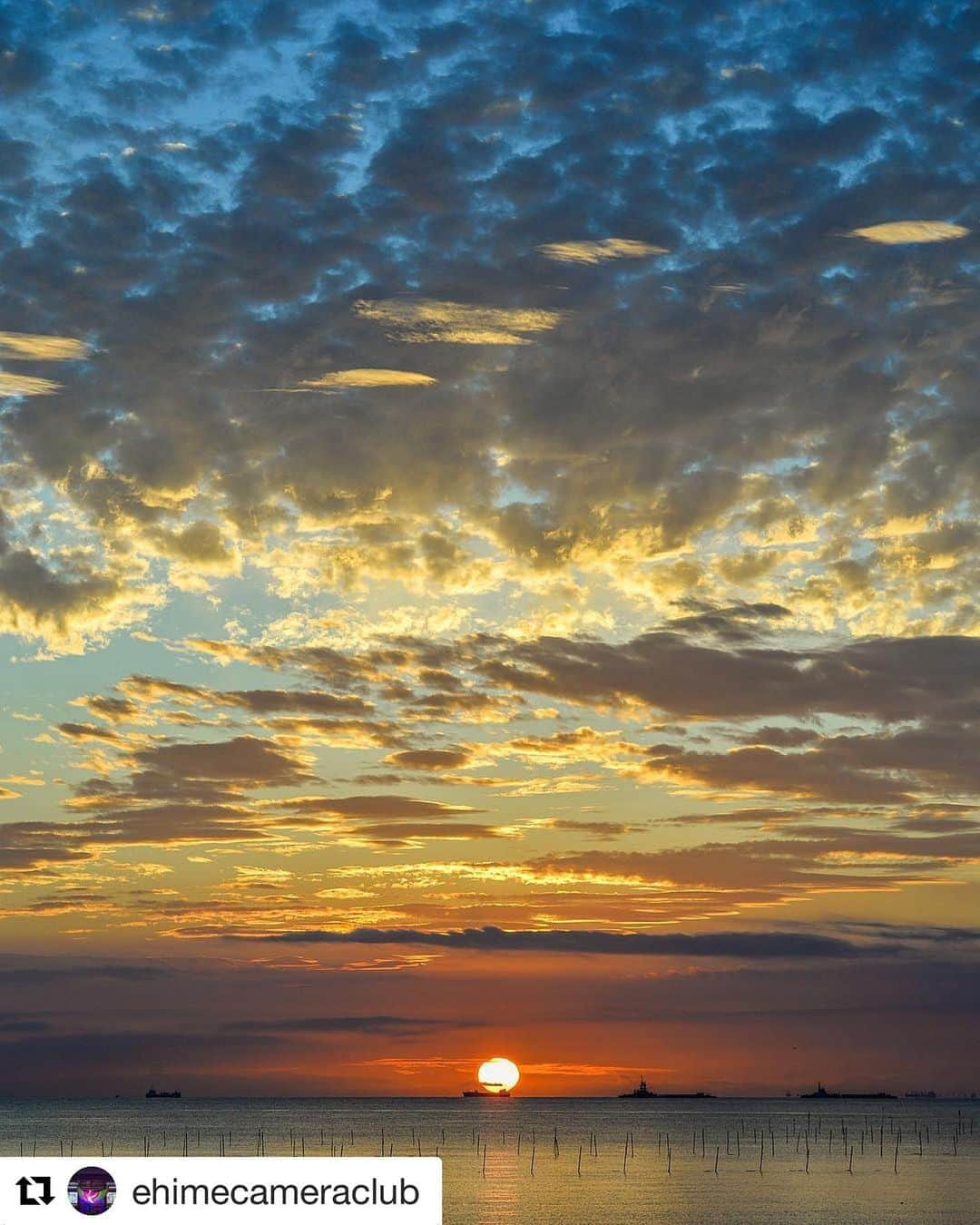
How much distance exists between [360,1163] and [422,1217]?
11.0ft

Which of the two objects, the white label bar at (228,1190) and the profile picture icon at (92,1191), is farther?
the profile picture icon at (92,1191)

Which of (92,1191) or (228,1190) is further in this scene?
(92,1191)

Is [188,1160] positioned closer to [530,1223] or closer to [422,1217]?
[422,1217]

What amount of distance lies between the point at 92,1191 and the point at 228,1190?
17.7ft

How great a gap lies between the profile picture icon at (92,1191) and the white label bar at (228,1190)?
0.11 ft

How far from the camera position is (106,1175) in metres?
51.5

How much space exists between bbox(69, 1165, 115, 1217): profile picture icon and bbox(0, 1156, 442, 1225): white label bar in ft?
0.11

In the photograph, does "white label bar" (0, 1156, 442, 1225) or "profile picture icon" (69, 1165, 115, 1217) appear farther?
"profile picture icon" (69, 1165, 115, 1217)

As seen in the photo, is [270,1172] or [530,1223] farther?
[530,1223]

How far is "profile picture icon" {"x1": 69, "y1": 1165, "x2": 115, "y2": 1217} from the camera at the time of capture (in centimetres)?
5128

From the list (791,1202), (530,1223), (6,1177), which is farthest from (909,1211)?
(6,1177)

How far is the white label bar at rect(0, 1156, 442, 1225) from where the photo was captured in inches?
1813

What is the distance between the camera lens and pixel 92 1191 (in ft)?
171

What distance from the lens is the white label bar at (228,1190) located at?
46.1 m
